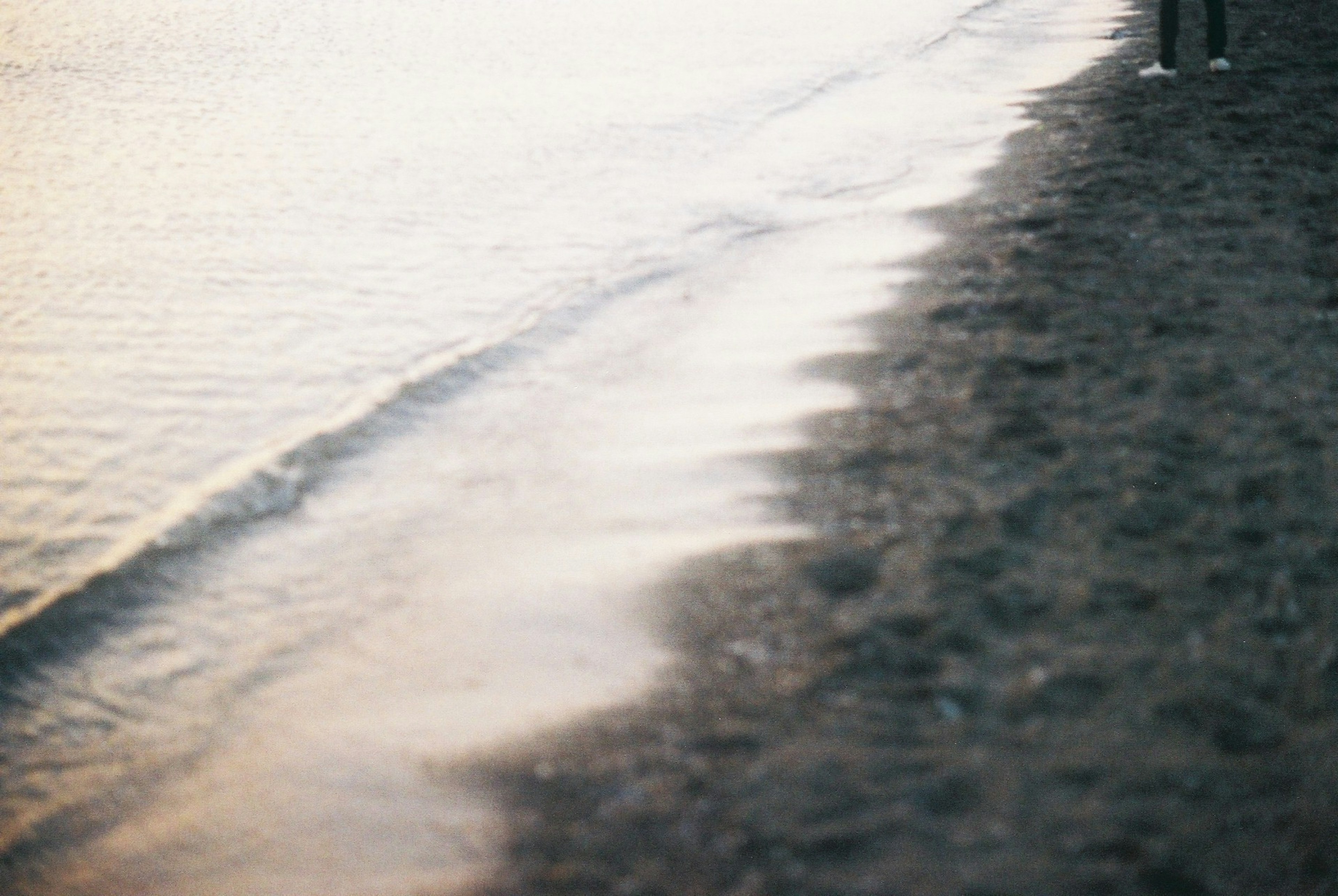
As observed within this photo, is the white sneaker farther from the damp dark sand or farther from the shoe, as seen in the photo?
the damp dark sand

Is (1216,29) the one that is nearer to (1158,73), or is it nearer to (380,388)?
(1158,73)

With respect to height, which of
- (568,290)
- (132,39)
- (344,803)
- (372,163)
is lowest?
(344,803)

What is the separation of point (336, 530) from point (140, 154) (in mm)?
2374

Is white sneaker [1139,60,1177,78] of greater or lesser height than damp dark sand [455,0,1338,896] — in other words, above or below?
above

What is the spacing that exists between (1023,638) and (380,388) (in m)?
1.36

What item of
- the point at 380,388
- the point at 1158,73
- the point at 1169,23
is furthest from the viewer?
the point at 1158,73

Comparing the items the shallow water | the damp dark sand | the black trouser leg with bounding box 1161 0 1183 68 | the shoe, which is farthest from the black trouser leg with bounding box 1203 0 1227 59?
the damp dark sand

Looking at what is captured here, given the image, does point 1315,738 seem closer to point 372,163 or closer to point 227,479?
point 227,479

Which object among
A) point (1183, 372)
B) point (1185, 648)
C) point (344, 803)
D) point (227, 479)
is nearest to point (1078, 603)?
point (1185, 648)

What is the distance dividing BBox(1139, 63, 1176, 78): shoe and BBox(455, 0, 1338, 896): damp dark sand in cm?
231

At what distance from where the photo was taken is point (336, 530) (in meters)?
1.97

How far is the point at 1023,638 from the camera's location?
1575 millimetres

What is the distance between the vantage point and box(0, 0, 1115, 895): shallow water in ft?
5.04

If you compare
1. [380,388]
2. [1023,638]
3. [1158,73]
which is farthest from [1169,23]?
[1023,638]
